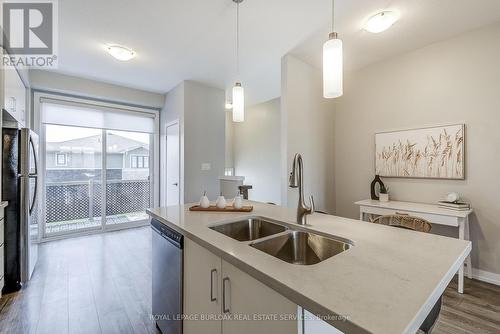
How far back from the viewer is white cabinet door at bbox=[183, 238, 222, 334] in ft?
3.56

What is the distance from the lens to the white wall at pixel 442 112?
92.4 inches

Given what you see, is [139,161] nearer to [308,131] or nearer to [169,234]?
[308,131]

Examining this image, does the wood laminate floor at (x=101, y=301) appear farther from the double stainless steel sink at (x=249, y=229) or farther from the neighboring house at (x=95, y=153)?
the neighboring house at (x=95, y=153)

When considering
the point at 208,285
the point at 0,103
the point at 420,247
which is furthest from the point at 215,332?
the point at 0,103

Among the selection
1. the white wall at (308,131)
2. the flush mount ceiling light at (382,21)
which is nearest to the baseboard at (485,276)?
the white wall at (308,131)

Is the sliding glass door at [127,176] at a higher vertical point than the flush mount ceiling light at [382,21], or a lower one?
lower

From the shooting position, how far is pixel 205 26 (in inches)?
92.2

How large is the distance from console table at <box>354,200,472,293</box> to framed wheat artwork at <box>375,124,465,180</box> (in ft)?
1.33

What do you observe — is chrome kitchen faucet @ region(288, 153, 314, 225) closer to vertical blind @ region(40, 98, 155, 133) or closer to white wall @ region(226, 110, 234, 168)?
vertical blind @ region(40, 98, 155, 133)

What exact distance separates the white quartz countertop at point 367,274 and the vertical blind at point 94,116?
389cm

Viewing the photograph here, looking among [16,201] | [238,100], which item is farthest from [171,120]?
[238,100]

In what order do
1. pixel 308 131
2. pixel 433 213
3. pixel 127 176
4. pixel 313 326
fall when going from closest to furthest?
1. pixel 313 326
2. pixel 433 213
3. pixel 308 131
4. pixel 127 176

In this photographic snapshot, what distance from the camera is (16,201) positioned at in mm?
2238

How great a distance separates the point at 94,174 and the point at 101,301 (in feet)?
9.43
